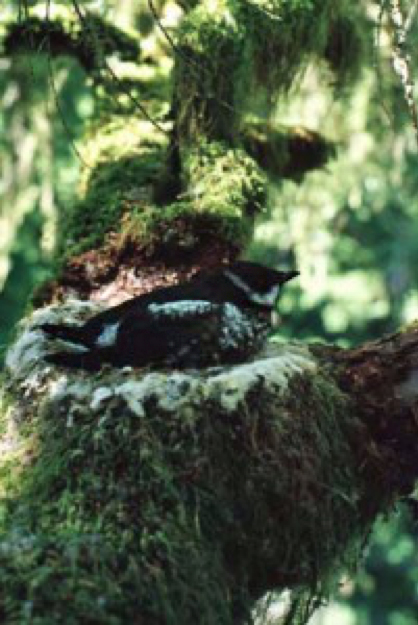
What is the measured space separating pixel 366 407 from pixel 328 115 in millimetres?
2687

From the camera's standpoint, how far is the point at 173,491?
113 inches

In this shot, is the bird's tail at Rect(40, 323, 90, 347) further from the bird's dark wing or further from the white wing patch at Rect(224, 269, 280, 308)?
the white wing patch at Rect(224, 269, 280, 308)

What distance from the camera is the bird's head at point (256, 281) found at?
3717 mm

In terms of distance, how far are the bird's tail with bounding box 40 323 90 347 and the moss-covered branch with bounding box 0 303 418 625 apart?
0.35ft

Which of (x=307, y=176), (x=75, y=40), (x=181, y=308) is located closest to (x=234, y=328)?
(x=181, y=308)

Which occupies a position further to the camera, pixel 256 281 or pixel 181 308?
pixel 256 281

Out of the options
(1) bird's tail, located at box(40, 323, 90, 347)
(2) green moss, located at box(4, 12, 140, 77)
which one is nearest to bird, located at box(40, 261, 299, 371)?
(1) bird's tail, located at box(40, 323, 90, 347)

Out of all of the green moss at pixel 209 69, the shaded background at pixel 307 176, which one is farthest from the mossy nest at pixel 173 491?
the green moss at pixel 209 69

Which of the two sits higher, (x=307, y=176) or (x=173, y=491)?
(x=173, y=491)

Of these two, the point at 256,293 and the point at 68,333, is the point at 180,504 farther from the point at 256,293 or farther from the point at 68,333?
the point at 256,293

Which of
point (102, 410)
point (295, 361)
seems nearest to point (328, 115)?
point (295, 361)

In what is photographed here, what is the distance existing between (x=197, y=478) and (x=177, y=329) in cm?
Answer: 63

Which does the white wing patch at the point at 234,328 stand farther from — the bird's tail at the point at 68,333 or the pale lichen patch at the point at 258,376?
the bird's tail at the point at 68,333

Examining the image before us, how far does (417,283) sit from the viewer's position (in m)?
12.5
